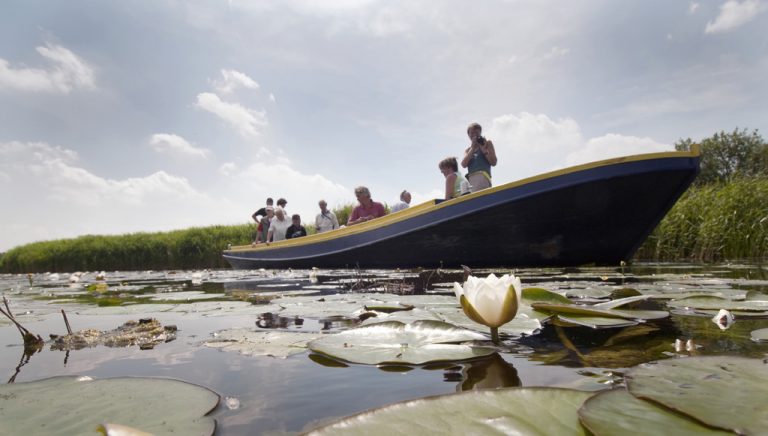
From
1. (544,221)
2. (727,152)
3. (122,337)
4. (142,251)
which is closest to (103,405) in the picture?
(122,337)

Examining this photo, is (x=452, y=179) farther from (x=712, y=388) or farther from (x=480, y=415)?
(x=480, y=415)

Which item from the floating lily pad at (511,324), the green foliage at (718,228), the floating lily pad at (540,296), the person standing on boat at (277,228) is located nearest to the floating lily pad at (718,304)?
the floating lily pad at (540,296)

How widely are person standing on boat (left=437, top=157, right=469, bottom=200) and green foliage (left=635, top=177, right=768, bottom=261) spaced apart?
4546 millimetres

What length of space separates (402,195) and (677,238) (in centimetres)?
493

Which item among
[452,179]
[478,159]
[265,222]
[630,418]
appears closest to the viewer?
[630,418]

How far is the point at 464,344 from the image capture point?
2.98 feet

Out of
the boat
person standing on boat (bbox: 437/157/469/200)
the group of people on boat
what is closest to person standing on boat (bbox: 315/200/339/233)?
the group of people on boat

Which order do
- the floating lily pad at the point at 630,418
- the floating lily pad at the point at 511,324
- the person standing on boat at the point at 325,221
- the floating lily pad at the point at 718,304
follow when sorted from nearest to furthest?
1. the floating lily pad at the point at 630,418
2. the floating lily pad at the point at 511,324
3. the floating lily pad at the point at 718,304
4. the person standing on boat at the point at 325,221

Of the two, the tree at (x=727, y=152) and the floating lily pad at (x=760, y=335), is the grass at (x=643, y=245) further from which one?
the tree at (x=727, y=152)

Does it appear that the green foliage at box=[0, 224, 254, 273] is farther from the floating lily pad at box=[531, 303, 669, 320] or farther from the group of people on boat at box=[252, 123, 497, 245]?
the floating lily pad at box=[531, 303, 669, 320]

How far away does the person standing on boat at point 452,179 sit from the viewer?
482cm

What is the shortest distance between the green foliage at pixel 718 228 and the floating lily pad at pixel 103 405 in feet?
26.4

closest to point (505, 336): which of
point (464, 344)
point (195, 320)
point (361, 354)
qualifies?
point (464, 344)

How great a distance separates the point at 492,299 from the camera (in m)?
0.86
